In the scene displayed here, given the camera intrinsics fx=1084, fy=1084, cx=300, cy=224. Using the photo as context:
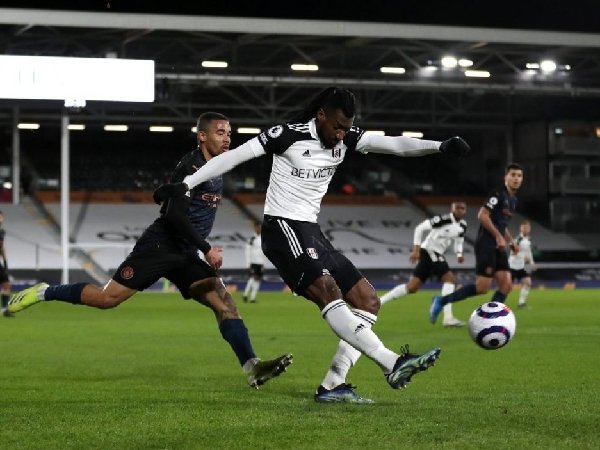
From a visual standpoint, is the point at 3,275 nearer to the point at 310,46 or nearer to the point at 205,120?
the point at 205,120

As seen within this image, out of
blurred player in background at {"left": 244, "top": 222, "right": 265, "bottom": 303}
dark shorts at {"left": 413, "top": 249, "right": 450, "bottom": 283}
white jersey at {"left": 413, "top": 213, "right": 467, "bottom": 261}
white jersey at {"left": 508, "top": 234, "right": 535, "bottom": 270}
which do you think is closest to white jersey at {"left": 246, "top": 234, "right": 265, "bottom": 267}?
blurred player in background at {"left": 244, "top": 222, "right": 265, "bottom": 303}

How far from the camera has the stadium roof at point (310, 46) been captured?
3128 centimetres

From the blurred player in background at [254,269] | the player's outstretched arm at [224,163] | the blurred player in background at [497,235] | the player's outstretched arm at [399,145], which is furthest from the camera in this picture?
the blurred player in background at [254,269]

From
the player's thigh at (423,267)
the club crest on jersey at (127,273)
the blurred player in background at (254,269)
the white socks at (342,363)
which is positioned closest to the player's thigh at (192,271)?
the club crest on jersey at (127,273)

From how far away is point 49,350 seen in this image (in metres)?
13.3

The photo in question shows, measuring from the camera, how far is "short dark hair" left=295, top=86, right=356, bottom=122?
7.63 metres

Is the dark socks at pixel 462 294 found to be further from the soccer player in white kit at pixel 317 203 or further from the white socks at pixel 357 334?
the white socks at pixel 357 334

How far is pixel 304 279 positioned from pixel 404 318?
13.4m

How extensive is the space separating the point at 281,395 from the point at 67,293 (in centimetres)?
218

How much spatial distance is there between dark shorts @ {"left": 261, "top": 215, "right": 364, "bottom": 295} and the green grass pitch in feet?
2.99

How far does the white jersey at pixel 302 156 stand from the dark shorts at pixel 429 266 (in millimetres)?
10813

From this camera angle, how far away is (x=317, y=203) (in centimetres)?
794

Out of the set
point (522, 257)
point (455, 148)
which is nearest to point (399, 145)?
point (455, 148)

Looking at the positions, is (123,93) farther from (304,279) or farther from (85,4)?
(304,279)
